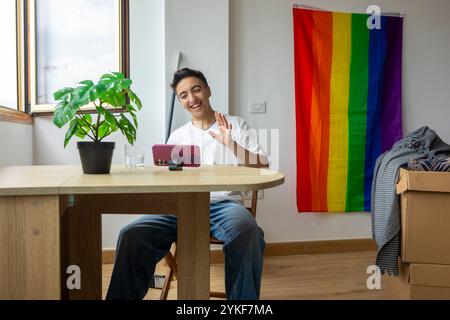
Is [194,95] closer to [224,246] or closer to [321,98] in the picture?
[224,246]

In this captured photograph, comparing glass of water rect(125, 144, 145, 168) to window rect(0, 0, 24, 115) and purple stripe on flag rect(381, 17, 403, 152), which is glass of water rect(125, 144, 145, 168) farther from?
purple stripe on flag rect(381, 17, 403, 152)

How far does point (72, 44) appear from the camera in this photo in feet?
8.87

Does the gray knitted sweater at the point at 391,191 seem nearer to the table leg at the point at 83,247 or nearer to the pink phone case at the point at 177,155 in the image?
the pink phone case at the point at 177,155

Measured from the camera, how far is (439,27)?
312cm

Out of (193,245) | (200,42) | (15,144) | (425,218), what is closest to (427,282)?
(425,218)

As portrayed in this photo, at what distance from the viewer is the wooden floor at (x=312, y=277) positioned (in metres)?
2.18

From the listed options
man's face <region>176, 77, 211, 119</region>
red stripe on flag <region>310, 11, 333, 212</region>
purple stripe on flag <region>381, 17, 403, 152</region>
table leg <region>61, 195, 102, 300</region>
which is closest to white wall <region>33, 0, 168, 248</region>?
man's face <region>176, 77, 211, 119</region>

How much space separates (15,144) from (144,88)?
0.86 m

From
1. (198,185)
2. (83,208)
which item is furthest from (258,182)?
(83,208)

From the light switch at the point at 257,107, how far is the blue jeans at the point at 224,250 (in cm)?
134

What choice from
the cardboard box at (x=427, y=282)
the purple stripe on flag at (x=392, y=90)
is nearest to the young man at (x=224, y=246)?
the cardboard box at (x=427, y=282)

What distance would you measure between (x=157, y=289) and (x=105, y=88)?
1.39 meters

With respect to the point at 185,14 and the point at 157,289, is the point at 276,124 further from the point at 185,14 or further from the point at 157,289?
the point at 157,289

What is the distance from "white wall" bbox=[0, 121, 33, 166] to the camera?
2.12 meters
